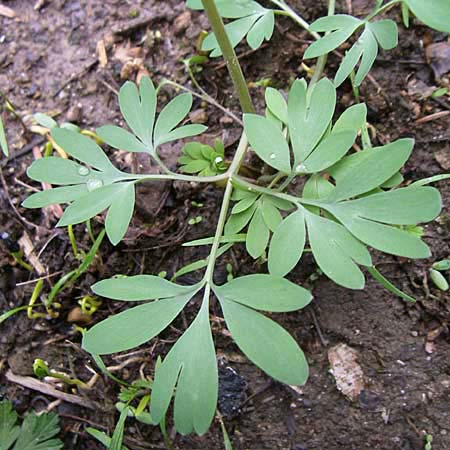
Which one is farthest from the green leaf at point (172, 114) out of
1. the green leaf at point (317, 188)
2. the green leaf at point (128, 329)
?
the green leaf at point (128, 329)

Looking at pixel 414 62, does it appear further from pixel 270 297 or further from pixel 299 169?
pixel 270 297

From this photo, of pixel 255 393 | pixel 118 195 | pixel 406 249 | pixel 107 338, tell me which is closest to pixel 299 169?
pixel 406 249

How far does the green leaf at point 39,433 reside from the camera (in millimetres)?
1290

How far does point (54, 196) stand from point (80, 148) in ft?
0.43

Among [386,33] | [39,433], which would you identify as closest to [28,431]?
[39,433]

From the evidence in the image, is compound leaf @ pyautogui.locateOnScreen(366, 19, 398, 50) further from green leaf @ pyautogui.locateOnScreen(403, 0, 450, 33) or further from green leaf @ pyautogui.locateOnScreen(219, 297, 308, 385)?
green leaf @ pyautogui.locateOnScreen(219, 297, 308, 385)

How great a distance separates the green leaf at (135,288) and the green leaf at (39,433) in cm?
61

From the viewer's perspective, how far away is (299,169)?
3.40 feet

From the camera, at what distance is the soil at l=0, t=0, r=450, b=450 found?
4.12 ft

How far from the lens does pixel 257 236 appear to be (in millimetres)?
1078

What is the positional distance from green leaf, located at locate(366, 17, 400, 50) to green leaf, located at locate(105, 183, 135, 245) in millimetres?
646

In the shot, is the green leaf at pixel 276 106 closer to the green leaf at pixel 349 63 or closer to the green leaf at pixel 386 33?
the green leaf at pixel 349 63

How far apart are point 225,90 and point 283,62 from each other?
202mm

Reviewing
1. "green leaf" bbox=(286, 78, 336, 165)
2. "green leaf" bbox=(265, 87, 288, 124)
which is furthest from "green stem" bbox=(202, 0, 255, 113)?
"green leaf" bbox=(286, 78, 336, 165)
